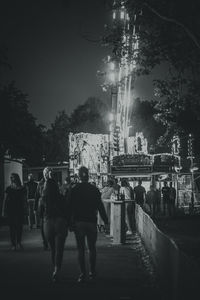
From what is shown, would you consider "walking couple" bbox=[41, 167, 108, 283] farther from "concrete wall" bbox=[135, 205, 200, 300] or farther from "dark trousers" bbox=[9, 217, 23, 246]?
"dark trousers" bbox=[9, 217, 23, 246]

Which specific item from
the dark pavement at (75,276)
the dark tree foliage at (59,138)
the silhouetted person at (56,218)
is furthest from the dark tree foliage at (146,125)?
the silhouetted person at (56,218)

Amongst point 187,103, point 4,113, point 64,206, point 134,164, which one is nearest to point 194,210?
point 134,164

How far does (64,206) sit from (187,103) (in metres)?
14.4

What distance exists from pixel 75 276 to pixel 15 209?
477 centimetres

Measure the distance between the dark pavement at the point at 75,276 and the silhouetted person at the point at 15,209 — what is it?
0.41 meters

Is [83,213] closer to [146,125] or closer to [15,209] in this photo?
[15,209]

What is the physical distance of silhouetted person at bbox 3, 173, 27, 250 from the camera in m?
14.0

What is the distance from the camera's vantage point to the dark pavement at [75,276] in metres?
8.03

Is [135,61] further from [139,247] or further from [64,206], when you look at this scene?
[64,206]

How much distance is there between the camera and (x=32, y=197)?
20.7 metres

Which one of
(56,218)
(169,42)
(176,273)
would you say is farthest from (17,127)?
(176,273)

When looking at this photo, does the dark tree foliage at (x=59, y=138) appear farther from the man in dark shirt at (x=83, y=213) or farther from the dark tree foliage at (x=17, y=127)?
the man in dark shirt at (x=83, y=213)

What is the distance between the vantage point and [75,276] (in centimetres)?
966

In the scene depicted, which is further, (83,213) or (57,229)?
(57,229)
